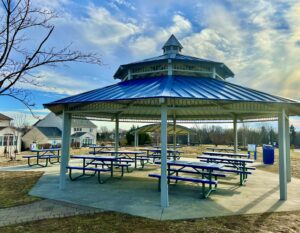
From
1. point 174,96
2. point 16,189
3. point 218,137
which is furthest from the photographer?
point 218,137

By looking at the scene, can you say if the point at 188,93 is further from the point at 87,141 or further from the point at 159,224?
the point at 87,141

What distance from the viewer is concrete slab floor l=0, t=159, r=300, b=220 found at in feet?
18.5

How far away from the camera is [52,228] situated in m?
4.50

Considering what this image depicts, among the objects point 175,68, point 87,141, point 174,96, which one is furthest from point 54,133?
point 174,96

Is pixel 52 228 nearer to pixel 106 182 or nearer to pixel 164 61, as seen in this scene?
pixel 106 182

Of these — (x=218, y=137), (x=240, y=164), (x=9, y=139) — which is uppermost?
(x=218, y=137)

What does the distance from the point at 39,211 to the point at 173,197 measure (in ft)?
11.5

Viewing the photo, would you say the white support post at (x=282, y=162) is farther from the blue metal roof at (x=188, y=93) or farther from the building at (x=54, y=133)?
the building at (x=54, y=133)

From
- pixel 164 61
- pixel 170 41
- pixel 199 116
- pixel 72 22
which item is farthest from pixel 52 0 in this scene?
pixel 199 116

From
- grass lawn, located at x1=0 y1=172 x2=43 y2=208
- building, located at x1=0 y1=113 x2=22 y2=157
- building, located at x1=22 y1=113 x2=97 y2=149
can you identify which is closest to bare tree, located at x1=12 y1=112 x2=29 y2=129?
building, located at x1=22 y1=113 x2=97 y2=149

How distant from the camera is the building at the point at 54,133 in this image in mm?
35500

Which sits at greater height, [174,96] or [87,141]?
[174,96]

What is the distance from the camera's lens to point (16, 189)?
7680 mm

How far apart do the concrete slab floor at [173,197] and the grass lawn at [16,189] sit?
1.01 feet
